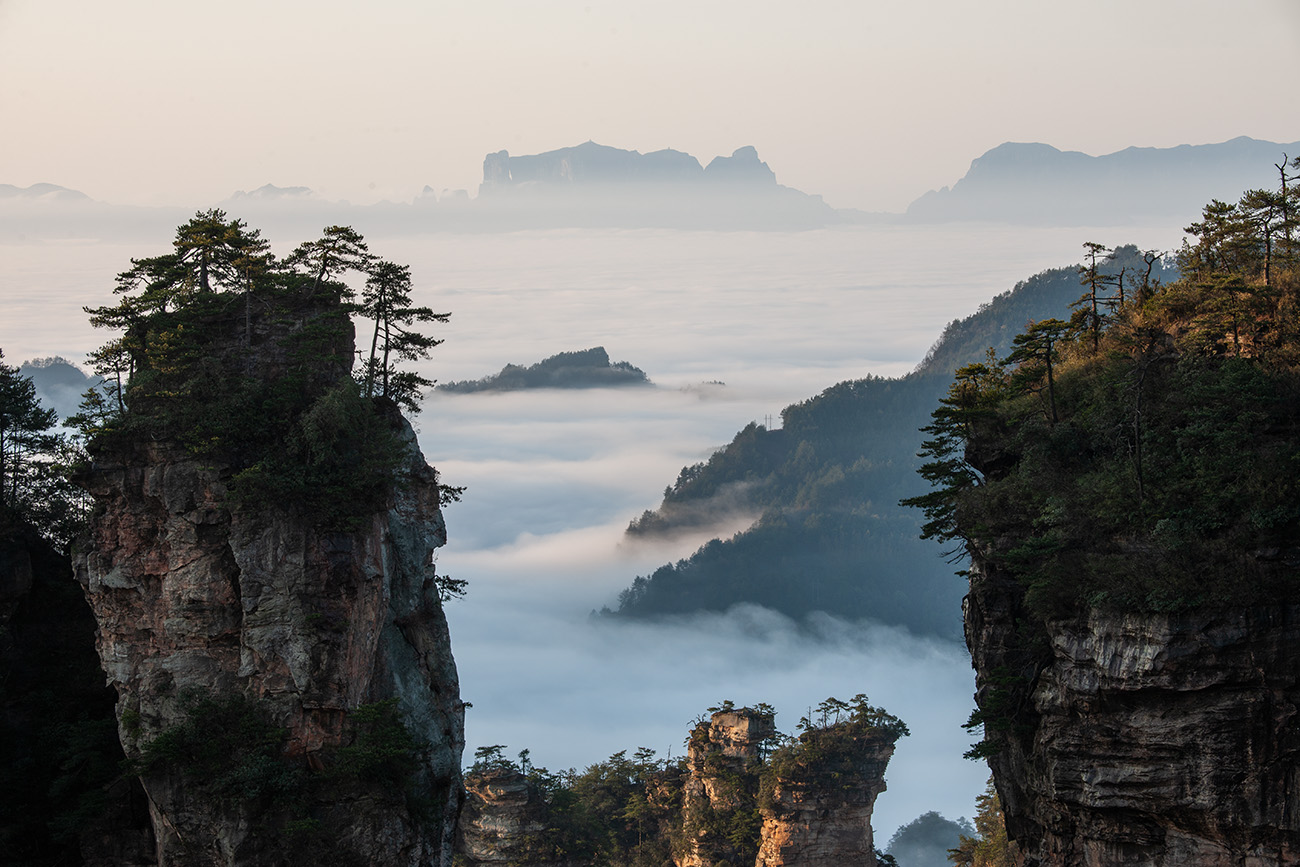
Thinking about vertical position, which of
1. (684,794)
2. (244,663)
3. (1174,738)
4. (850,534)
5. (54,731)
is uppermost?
(1174,738)

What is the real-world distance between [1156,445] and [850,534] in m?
154

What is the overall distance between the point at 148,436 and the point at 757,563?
15042cm

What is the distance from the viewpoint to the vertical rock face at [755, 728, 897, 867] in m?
64.4

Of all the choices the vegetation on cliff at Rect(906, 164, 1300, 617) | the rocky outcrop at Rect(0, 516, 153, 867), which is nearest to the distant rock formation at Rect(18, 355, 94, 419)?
the rocky outcrop at Rect(0, 516, 153, 867)

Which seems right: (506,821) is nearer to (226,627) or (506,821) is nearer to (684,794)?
(684,794)

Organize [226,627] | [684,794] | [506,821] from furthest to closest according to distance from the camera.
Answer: [684,794], [506,821], [226,627]

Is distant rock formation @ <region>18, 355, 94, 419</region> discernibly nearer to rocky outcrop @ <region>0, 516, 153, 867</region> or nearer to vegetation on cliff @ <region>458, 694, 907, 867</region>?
vegetation on cliff @ <region>458, 694, 907, 867</region>

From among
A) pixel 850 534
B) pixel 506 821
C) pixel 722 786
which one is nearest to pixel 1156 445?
pixel 722 786

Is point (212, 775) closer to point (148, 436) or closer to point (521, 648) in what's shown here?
point (148, 436)

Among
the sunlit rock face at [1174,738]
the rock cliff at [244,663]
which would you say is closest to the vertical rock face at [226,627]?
the rock cliff at [244,663]

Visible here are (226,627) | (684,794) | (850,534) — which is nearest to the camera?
(226,627)

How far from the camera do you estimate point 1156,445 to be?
33.2 m

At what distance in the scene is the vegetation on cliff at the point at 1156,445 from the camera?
100 feet

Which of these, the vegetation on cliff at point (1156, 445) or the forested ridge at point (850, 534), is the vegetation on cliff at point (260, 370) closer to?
the vegetation on cliff at point (1156, 445)
